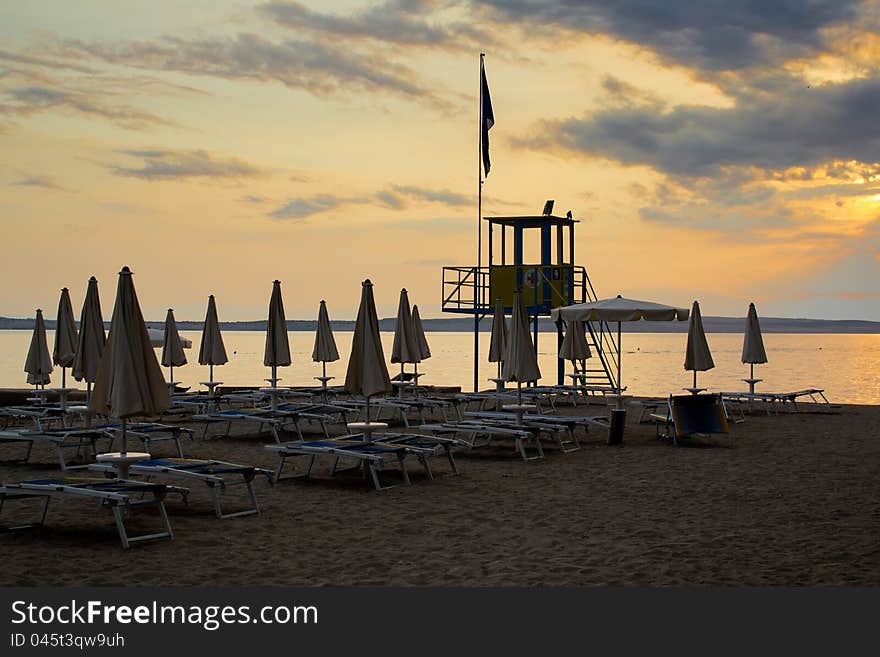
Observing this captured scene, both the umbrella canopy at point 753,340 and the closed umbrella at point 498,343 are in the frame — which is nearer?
the closed umbrella at point 498,343

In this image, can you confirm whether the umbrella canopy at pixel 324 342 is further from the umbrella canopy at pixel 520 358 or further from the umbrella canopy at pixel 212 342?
the umbrella canopy at pixel 520 358

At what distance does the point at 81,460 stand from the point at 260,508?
446cm

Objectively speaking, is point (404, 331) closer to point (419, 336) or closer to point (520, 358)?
point (419, 336)

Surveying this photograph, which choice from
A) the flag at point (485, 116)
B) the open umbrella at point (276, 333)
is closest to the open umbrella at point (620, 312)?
the open umbrella at point (276, 333)

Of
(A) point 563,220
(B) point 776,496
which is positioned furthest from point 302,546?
(A) point 563,220

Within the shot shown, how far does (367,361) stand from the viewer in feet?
36.2

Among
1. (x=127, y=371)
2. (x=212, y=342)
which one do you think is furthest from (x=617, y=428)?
(x=127, y=371)

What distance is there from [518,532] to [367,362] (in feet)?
11.0

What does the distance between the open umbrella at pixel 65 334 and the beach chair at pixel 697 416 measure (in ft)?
28.1

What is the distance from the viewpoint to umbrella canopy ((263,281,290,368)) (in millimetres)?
15133

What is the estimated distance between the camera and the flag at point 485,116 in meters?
29.3

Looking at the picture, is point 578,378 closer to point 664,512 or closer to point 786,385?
point 664,512

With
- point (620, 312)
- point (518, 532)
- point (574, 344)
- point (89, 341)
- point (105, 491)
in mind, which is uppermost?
point (620, 312)

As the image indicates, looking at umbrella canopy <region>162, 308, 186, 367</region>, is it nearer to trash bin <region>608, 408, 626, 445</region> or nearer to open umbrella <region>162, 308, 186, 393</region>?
open umbrella <region>162, 308, 186, 393</region>
